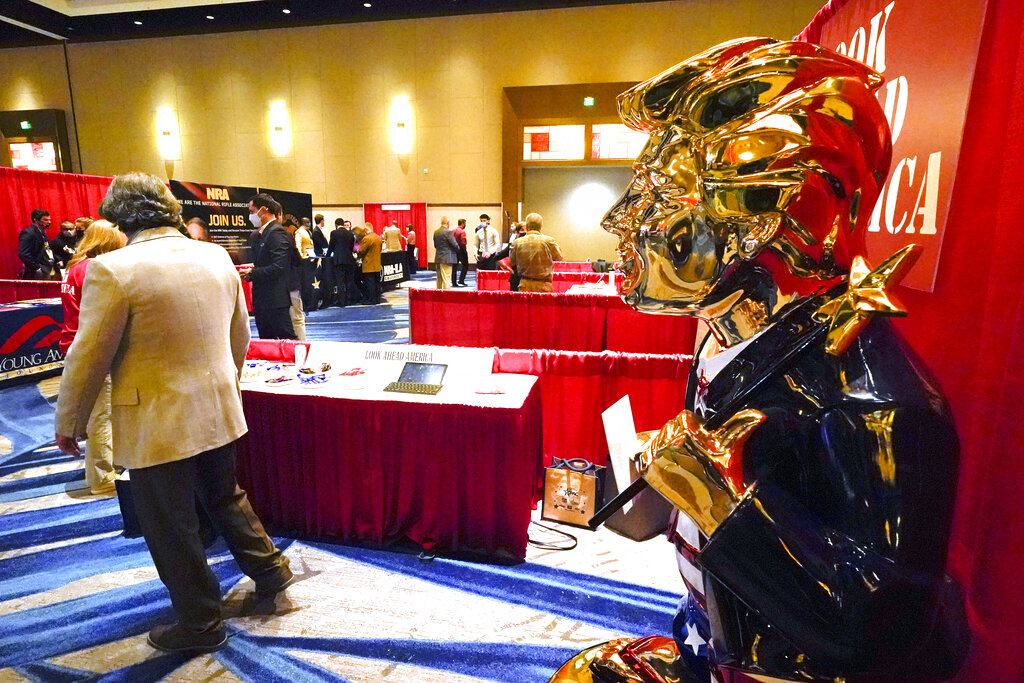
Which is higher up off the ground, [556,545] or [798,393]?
[798,393]

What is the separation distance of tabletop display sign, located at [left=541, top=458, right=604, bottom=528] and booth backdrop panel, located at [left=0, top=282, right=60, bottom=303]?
711 centimetres

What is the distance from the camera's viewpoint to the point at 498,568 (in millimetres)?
2475

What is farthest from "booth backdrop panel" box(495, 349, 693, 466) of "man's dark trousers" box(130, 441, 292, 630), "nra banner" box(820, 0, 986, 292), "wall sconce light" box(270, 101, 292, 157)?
"wall sconce light" box(270, 101, 292, 157)

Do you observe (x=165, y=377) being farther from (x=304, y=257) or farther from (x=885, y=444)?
(x=304, y=257)

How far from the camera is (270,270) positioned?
440cm

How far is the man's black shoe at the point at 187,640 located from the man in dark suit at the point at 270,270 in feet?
9.33

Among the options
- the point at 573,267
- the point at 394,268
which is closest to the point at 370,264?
the point at 394,268

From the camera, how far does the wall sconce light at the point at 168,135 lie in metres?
14.8

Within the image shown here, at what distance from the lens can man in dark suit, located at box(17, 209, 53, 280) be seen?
7.28 m

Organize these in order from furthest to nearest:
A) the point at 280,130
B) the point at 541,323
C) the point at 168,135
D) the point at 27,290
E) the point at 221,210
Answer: the point at 168,135, the point at 280,130, the point at 221,210, the point at 27,290, the point at 541,323

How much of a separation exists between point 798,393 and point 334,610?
7.21 feet

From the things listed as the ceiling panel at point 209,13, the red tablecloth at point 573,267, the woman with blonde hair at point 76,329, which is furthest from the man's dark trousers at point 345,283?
the ceiling panel at point 209,13

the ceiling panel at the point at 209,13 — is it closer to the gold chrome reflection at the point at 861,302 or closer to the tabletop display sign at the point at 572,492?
the tabletop display sign at the point at 572,492

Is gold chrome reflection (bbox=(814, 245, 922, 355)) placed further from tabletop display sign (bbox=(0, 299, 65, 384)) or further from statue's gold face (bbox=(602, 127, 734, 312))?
tabletop display sign (bbox=(0, 299, 65, 384))
